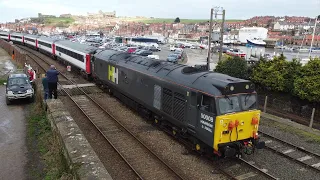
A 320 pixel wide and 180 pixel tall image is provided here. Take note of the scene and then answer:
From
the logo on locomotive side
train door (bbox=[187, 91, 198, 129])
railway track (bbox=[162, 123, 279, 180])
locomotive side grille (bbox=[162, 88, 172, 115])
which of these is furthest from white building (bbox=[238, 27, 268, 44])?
the logo on locomotive side

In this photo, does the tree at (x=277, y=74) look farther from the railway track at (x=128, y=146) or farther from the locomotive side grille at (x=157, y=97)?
the railway track at (x=128, y=146)

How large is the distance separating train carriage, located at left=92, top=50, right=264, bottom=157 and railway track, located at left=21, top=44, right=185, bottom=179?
5.23ft

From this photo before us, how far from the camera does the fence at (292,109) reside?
1777 cm

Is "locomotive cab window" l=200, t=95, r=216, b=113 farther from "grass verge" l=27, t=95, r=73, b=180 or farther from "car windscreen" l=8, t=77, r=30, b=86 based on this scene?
"car windscreen" l=8, t=77, r=30, b=86

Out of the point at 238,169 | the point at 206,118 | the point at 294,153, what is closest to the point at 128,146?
the point at 206,118

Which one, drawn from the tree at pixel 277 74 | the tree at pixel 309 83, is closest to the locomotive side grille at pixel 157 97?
the tree at pixel 309 83

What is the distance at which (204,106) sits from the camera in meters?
9.76

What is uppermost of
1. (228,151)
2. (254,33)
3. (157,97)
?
(254,33)

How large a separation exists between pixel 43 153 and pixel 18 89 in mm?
7946

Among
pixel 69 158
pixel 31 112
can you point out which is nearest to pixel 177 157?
pixel 69 158

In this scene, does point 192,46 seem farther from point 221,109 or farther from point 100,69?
point 221,109

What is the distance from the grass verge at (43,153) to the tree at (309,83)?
50.3 ft

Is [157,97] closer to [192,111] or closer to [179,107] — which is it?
[179,107]

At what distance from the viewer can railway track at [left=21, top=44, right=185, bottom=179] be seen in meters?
9.57
